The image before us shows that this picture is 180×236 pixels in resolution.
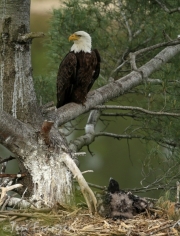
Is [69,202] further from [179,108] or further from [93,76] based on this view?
[93,76]

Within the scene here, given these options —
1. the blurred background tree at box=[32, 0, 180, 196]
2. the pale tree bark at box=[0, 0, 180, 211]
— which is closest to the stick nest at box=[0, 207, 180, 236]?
the pale tree bark at box=[0, 0, 180, 211]

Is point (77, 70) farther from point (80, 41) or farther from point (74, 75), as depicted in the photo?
point (80, 41)

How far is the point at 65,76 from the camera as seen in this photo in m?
4.54

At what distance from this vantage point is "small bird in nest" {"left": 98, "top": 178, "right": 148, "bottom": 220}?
313cm

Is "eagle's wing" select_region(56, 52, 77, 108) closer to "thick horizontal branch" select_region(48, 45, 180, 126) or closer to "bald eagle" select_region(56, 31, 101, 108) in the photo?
"bald eagle" select_region(56, 31, 101, 108)

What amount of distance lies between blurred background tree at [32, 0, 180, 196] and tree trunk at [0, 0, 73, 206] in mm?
842

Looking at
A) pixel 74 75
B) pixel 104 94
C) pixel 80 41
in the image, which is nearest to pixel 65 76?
pixel 74 75

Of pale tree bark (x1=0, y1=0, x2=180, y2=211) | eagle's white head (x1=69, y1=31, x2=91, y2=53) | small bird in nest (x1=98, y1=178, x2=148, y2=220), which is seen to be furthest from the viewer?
eagle's white head (x1=69, y1=31, x2=91, y2=53)

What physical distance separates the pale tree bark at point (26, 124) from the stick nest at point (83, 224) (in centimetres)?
24

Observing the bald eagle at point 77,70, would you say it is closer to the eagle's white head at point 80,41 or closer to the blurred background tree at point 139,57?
the eagle's white head at point 80,41

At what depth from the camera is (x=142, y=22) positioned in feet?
17.9

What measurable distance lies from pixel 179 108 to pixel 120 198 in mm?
1314

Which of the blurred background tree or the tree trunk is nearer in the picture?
the tree trunk

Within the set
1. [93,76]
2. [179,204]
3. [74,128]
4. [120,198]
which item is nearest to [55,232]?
[120,198]
